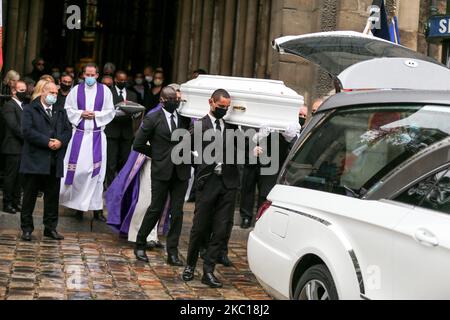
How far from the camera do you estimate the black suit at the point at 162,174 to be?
958cm

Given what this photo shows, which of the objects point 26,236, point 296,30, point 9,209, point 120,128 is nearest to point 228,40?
point 296,30

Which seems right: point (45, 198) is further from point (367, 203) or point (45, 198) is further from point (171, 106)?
point (367, 203)

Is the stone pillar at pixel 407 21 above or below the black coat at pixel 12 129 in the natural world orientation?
above

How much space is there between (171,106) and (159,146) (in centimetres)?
45

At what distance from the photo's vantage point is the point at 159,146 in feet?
31.7

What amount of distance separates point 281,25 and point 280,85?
5.08m

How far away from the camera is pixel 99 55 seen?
2242cm

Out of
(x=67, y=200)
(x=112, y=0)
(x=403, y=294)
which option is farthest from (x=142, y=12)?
(x=403, y=294)

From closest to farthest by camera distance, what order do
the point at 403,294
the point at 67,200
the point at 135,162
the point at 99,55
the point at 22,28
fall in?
the point at 403,294 < the point at 135,162 < the point at 67,200 < the point at 22,28 < the point at 99,55

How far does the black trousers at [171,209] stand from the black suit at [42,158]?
4.40 feet

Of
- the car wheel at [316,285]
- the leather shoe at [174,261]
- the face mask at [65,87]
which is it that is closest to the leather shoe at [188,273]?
the leather shoe at [174,261]

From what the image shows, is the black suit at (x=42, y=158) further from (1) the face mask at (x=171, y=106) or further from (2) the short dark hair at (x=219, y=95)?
(2) the short dark hair at (x=219, y=95)

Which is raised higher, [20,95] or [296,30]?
[296,30]

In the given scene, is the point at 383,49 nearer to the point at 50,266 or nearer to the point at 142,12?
the point at 50,266
